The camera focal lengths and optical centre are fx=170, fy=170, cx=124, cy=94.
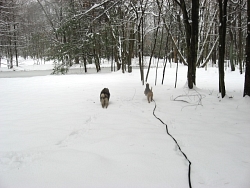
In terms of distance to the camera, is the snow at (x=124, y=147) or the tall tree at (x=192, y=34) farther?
the tall tree at (x=192, y=34)

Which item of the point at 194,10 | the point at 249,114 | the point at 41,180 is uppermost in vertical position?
the point at 194,10

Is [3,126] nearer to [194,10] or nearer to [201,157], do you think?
[201,157]

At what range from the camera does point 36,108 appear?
4.66m

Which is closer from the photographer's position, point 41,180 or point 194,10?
point 41,180

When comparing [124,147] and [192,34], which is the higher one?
[192,34]

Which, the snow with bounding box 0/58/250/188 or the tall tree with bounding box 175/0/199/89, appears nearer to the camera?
the snow with bounding box 0/58/250/188

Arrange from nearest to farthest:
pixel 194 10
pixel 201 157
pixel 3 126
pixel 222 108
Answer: pixel 201 157, pixel 3 126, pixel 222 108, pixel 194 10

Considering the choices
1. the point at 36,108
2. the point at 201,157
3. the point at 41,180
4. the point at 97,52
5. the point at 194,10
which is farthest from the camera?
the point at 97,52

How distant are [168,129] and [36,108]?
3577 millimetres

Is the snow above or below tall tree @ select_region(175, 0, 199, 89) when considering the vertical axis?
below

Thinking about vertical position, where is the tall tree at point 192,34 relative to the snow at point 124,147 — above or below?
above

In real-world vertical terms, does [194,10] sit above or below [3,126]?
above

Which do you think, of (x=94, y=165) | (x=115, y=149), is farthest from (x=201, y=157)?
(x=94, y=165)

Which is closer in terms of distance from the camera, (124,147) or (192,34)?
(124,147)
